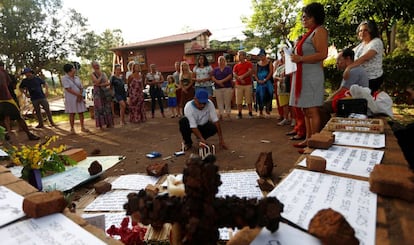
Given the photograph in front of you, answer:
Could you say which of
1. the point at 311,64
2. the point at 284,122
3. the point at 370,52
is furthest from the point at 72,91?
the point at 370,52

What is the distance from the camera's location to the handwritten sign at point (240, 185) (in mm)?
2638

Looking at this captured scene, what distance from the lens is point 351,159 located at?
166 centimetres

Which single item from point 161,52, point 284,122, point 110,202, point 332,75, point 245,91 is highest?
point 161,52

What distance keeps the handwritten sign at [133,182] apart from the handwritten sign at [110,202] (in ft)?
0.35

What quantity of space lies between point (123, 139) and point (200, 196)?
16.7 ft

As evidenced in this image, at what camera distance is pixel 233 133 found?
216 inches

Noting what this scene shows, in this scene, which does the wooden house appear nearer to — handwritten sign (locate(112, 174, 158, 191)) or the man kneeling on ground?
the man kneeling on ground

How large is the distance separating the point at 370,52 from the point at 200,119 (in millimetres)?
2299

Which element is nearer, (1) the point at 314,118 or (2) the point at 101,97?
(1) the point at 314,118

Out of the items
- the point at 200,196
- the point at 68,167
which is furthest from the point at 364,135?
the point at 68,167

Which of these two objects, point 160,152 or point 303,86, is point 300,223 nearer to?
point 303,86

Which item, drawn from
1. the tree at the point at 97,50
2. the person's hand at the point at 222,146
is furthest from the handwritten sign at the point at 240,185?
the tree at the point at 97,50

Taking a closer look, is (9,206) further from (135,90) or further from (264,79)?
(135,90)

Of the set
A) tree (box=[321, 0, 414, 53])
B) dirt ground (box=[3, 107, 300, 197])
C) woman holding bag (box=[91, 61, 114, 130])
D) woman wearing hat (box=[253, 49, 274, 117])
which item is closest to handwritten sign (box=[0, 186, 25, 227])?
dirt ground (box=[3, 107, 300, 197])
